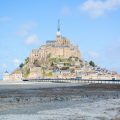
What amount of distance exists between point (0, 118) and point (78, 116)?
6000 mm

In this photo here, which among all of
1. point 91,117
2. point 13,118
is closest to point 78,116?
point 91,117

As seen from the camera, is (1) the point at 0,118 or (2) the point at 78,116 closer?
(1) the point at 0,118

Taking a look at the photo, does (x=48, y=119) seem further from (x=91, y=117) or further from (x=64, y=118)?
(x=91, y=117)

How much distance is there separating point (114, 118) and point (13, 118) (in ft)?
23.9

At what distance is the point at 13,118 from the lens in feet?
97.5

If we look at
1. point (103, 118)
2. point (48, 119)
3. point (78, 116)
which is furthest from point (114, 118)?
point (48, 119)

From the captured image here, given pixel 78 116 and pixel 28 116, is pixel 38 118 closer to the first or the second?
pixel 28 116

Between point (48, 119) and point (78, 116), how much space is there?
3138 mm

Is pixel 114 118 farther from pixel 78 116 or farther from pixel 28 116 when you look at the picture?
pixel 28 116

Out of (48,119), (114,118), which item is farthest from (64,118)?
(114,118)

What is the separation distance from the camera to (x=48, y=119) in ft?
96.5

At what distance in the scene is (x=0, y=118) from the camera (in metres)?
29.5

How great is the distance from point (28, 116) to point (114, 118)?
639cm

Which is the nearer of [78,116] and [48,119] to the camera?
[48,119]
